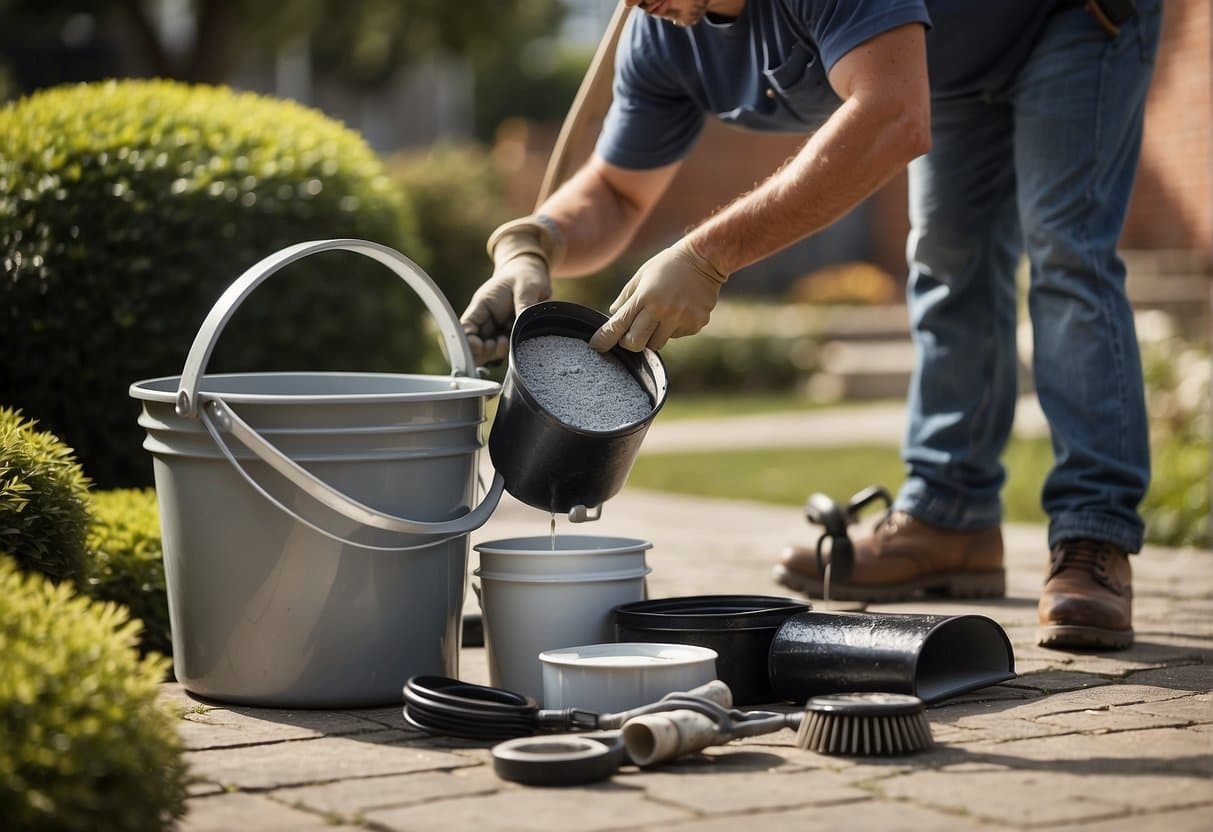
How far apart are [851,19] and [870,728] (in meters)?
1.30

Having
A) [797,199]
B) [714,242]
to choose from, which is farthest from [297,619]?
[797,199]

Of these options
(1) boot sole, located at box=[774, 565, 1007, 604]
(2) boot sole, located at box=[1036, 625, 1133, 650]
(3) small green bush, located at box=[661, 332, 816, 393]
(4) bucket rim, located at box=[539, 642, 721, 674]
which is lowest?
(2) boot sole, located at box=[1036, 625, 1133, 650]

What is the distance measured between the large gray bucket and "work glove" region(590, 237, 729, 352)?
28 centimetres

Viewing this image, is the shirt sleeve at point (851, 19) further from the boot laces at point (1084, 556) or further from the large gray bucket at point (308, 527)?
the boot laces at point (1084, 556)

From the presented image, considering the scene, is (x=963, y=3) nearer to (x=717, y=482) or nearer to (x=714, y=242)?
(x=714, y=242)

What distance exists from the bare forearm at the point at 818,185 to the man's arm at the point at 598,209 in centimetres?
62

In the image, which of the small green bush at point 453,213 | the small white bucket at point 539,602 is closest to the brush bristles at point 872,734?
the small white bucket at point 539,602

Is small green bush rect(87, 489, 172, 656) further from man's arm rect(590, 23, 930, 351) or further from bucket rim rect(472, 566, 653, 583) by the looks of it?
man's arm rect(590, 23, 930, 351)

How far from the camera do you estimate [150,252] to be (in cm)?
400

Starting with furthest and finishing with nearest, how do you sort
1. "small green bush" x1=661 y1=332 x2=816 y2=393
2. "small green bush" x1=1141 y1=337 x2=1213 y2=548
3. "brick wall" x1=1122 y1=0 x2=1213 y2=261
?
"small green bush" x1=661 y1=332 x2=816 y2=393, "brick wall" x1=1122 y1=0 x2=1213 y2=261, "small green bush" x1=1141 y1=337 x2=1213 y2=548

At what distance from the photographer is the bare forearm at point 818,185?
2.77 meters

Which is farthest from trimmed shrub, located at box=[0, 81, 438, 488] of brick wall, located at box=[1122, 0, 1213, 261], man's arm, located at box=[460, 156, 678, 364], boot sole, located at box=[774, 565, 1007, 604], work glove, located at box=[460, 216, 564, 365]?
brick wall, located at box=[1122, 0, 1213, 261]

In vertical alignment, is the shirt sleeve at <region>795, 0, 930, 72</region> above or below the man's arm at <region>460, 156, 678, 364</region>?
above

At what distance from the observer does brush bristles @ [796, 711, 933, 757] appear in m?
2.33
